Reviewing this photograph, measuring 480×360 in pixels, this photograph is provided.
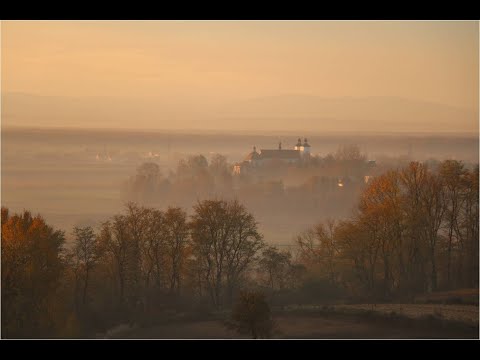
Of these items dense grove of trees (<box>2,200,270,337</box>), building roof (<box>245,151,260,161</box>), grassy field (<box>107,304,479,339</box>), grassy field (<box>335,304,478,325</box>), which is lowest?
grassy field (<box>107,304,479,339</box>)

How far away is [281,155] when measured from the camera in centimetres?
7312

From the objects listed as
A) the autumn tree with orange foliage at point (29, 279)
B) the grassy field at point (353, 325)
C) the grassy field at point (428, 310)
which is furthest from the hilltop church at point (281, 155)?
the autumn tree with orange foliage at point (29, 279)

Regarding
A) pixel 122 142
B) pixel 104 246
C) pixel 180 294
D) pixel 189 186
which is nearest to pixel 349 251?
pixel 180 294

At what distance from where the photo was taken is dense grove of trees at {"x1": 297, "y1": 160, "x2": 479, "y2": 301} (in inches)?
754

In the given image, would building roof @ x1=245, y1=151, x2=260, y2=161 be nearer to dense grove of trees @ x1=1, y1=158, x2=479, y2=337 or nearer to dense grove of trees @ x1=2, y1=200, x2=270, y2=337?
dense grove of trees @ x1=1, y1=158, x2=479, y2=337

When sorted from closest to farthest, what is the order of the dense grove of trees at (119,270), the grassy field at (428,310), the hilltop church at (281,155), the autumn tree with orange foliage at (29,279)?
the autumn tree with orange foliage at (29,279)
the dense grove of trees at (119,270)
the grassy field at (428,310)
the hilltop church at (281,155)

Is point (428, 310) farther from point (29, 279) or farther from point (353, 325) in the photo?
point (29, 279)

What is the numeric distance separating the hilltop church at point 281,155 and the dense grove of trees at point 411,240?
4726 centimetres

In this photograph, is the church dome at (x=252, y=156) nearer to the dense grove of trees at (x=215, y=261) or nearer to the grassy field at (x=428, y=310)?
the dense grove of trees at (x=215, y=261)

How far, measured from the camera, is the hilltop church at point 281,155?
2752 inches

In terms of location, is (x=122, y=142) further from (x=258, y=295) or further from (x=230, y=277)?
(x=258, y=295)

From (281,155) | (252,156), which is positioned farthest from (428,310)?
(281,155)

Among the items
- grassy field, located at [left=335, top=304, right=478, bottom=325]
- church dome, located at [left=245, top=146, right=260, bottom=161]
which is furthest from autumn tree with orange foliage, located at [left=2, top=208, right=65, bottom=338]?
church dome, located at [left=245, top=146, right=260, bottom=161]
